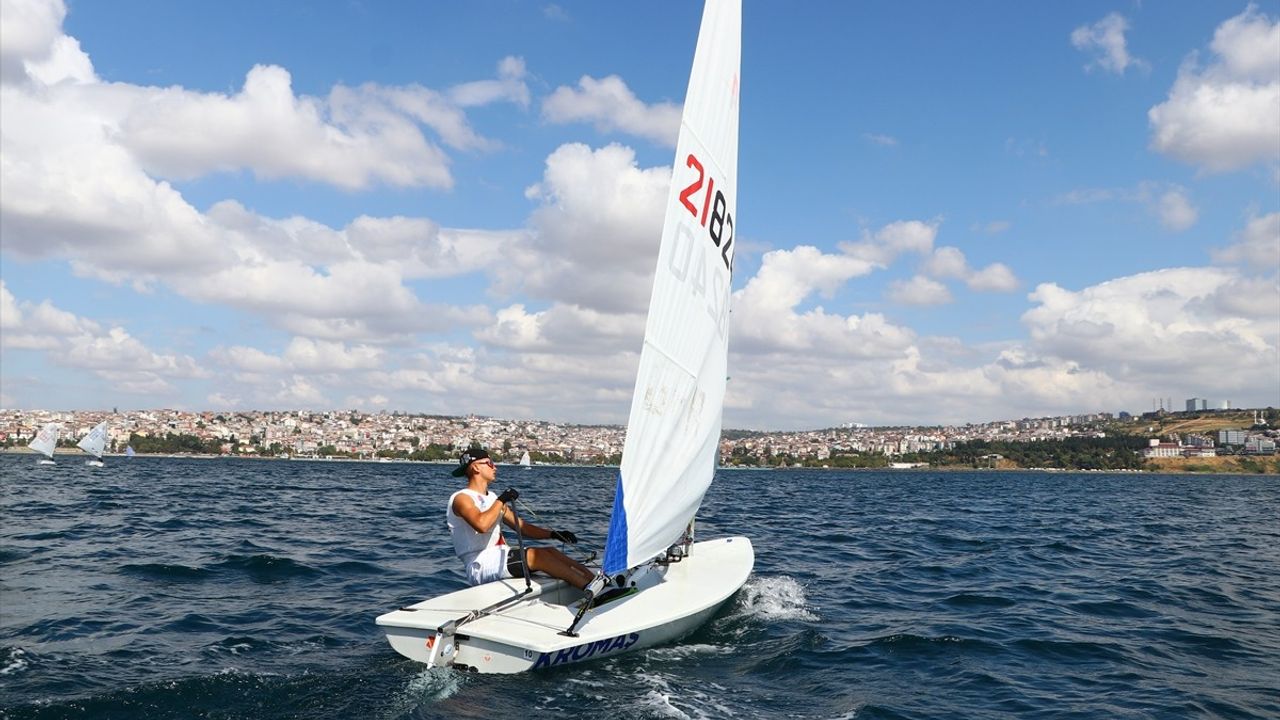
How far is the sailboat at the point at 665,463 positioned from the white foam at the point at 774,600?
91cm

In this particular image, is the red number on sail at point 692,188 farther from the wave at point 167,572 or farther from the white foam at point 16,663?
the wave at point 167,572

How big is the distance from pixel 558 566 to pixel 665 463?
A: 5.16 feet

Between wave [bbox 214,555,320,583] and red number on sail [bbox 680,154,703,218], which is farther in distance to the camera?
wave [bbox 214,555,320,583]

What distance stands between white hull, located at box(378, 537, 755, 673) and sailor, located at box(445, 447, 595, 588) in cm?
17

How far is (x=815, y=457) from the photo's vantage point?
6314 inches

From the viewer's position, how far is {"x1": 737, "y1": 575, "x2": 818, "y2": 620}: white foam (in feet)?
32.4

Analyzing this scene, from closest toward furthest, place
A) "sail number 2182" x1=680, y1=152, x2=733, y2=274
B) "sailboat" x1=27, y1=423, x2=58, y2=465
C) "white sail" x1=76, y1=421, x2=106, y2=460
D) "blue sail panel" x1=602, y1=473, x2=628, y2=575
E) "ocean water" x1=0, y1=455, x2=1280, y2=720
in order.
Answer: "ocean water" x1=0, y1=455, x2=1280, y2=720, "blue sail panel" x1=602, y1=473, x2=628, y2=575, "sail number 2182" x1=680, y1=152, x2=733, y2=274, "white sail" x1=76, y1=421, x2=106, y2=460, "sailboat" x1=27, y1=423, x2=58, y2=465

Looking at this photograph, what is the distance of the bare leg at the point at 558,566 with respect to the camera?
26.9ft

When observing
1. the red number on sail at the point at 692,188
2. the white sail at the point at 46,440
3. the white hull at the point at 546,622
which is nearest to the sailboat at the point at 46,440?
the white sail at the point at 46,440

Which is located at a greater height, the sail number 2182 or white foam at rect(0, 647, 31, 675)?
the sail number 2182

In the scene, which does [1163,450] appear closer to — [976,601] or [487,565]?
[976,601]

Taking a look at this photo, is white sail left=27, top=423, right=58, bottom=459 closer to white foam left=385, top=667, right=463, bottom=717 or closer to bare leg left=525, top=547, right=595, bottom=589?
bare leg left=525, top=547, right=595, bottom=589

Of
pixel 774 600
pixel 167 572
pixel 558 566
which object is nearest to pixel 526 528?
pixel 558 566

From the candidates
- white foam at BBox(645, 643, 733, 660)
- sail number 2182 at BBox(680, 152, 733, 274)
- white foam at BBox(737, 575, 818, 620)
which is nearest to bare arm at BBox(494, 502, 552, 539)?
white foam at BBox(645, 643, 733, 660)
